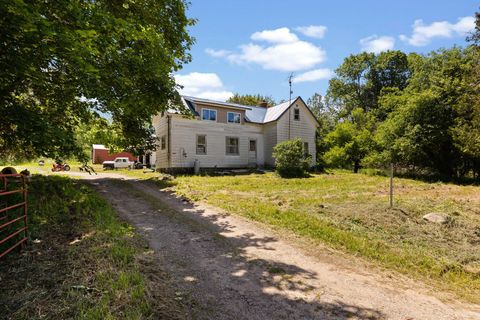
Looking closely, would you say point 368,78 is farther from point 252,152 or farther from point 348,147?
point 252,152

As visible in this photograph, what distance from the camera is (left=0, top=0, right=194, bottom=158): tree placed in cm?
519

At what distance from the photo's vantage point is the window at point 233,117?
74.2ft

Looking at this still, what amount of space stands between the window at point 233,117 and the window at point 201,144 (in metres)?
2.63

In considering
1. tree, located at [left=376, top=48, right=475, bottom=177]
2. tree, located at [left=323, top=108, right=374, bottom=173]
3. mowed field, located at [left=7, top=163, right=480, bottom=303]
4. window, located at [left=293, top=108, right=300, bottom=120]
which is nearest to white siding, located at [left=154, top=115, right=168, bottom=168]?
mowed field, located at [left=7, top=163, right=480, bottom=303]

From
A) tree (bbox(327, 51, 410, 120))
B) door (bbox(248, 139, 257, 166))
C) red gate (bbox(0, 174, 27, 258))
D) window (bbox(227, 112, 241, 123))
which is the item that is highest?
tree (bbox(327, 51, 410, 120))

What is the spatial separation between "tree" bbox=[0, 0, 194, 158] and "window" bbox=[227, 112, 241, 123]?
37.6 feet

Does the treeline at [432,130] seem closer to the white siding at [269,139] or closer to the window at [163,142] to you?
the white siding at [269,139]

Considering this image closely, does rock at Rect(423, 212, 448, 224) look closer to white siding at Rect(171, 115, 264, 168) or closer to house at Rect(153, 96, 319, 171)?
house at Rect(153, 96, 319, 171)

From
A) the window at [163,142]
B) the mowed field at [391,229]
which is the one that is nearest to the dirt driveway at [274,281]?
the mowed field at [391,229]

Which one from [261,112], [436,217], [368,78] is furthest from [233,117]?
[368,78]

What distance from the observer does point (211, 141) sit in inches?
853

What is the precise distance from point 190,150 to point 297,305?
58.9 feet

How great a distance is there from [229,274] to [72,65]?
5246 millimetres

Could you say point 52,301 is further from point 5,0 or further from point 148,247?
point 5,0
